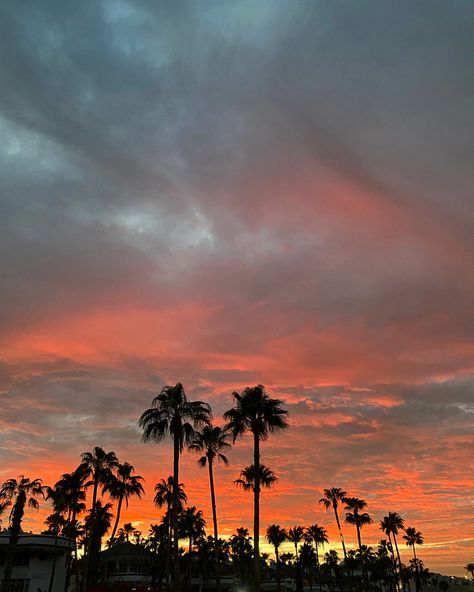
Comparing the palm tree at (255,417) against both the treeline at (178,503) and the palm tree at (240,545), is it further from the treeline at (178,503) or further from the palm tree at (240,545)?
the palm tree at (240,545)

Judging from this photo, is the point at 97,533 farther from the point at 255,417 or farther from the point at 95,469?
the point at 255,417

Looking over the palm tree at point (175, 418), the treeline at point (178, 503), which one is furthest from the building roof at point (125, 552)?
the palm tree at point (175, 418)

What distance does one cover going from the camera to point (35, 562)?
59312mm

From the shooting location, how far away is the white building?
57.5 m

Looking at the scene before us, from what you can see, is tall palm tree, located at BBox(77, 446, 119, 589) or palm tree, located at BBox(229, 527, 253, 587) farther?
palm tree, located at BBox(229, 527, 253, 587)

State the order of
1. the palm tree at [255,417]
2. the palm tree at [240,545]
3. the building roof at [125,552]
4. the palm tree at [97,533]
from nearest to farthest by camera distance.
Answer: the palm tree at [255,417]
the palm tree at [97,533]
the building roof at [125,552]
the palm tree at [240,545]

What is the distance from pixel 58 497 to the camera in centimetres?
6469

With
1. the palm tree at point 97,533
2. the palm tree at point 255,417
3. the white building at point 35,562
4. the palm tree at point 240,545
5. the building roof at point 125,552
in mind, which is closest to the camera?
the palm tree at point 255,417

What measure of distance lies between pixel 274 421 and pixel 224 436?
19.8m

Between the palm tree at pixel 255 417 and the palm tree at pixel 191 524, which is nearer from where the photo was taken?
the palm tree at pixel 255 417

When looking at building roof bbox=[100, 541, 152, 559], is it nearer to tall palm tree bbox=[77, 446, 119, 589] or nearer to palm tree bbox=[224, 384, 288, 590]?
tall palm tree bbox=[77, 446, 119, 589]

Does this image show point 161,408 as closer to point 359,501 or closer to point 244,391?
point 244,391

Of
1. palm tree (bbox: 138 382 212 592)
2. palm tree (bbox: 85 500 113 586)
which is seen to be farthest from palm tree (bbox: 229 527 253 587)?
palm tree (bbox: 138 382 212 592)

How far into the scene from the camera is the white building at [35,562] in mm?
57500
